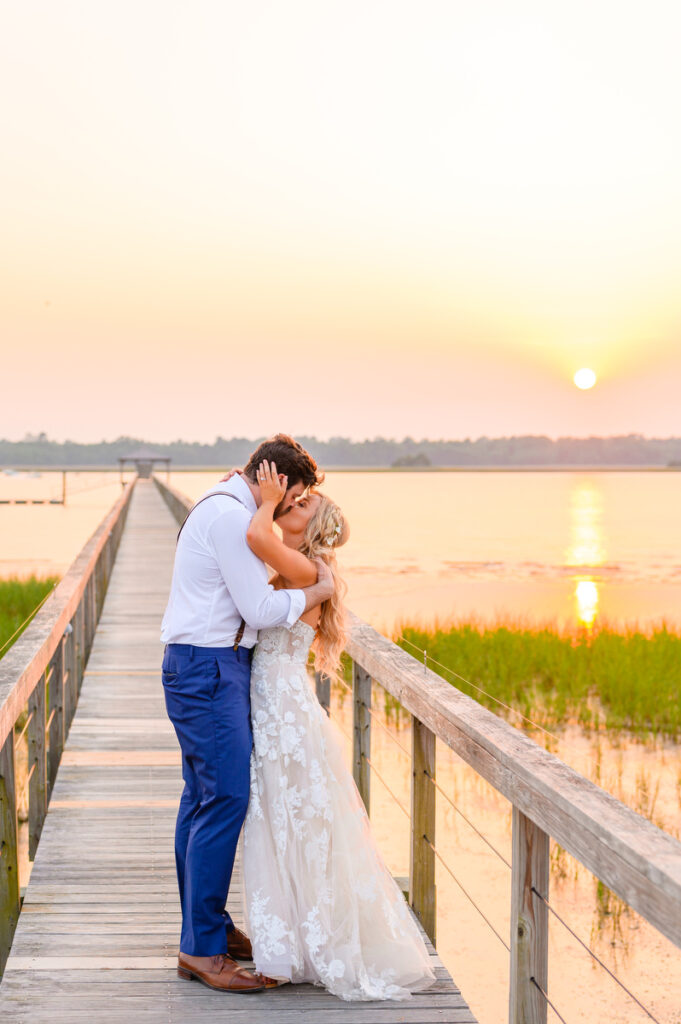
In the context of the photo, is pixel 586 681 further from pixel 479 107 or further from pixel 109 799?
pixel 109 799

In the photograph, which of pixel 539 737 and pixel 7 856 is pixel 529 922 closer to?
pixel 7 856

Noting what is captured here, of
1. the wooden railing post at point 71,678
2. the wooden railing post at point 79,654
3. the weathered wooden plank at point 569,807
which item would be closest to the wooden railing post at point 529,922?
the weathered wooden plank at point 569,807

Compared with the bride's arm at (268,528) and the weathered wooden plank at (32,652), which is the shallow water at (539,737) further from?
the weathered wooden plank at (32,652)

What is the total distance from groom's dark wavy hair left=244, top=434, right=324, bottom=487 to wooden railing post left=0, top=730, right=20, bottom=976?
48.5 inches

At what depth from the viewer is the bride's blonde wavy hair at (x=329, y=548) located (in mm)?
2992

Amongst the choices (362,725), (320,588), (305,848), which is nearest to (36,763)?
(362,725)

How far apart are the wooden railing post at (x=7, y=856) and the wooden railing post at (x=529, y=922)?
1648mm

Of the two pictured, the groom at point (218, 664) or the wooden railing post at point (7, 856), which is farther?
the wooden railing post at point (7, 856)

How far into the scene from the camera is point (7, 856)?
3162 mm

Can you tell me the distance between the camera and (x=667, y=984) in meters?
4.71

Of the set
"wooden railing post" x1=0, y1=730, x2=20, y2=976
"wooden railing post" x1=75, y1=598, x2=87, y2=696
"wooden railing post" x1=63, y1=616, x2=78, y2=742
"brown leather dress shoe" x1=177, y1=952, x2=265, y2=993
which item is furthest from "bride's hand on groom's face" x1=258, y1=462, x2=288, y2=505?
"wooden railing post" x1=75, y1=598, x2=87, y2=696

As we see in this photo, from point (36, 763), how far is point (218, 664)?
193cm

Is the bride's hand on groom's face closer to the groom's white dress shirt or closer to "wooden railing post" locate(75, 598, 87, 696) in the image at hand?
the groom's white dress shirt

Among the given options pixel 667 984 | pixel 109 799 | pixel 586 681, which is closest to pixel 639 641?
pixel 586 681
